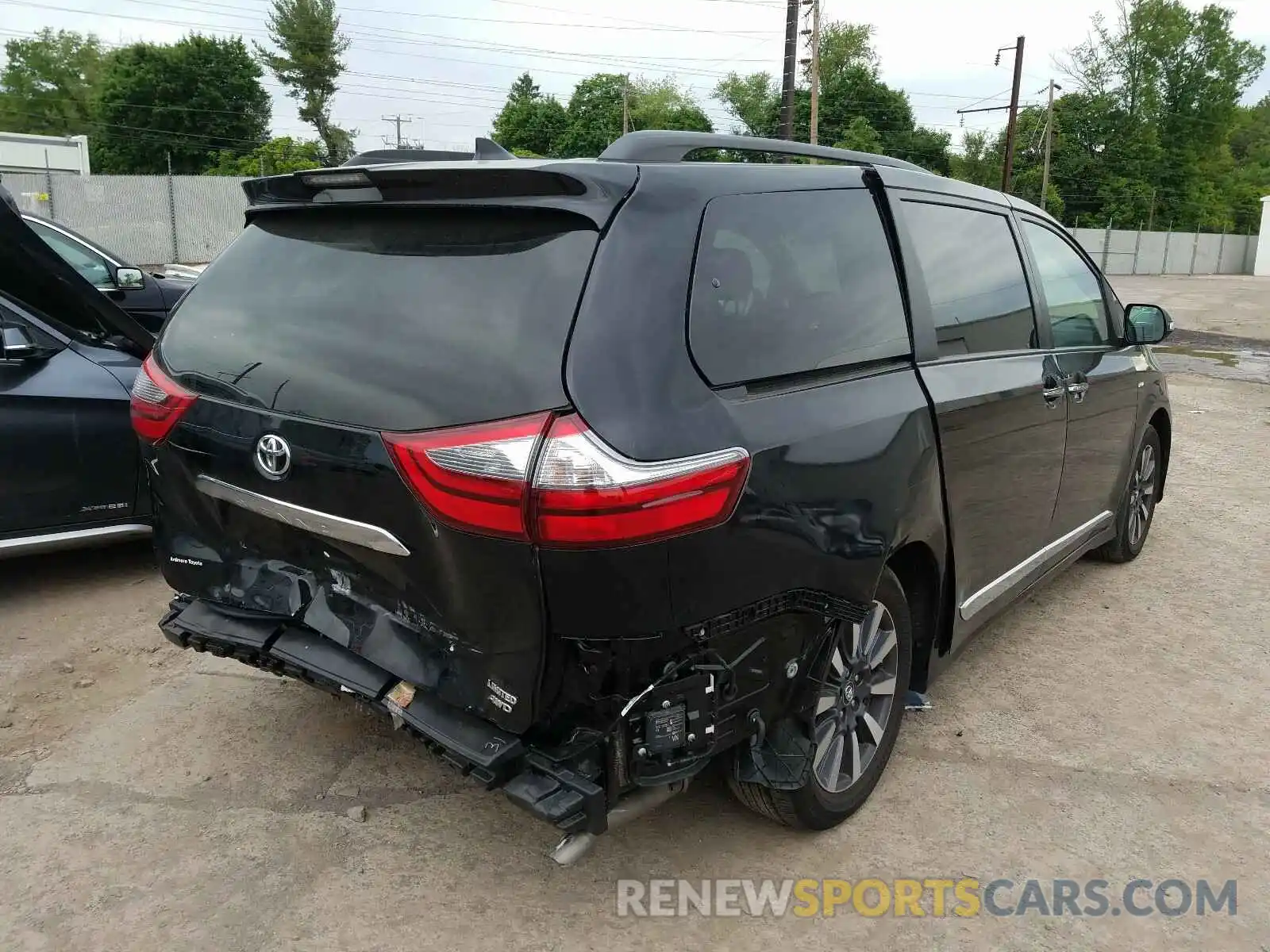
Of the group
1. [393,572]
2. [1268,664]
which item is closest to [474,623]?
[393,572]

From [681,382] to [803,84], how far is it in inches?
2627

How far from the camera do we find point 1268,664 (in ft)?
13.3

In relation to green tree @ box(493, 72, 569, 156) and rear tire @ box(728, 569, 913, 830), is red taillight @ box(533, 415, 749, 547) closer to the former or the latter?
rear tire @ box(728, 569, 913, 830)

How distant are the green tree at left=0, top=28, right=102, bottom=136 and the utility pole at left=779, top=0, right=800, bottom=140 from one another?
60.4 m

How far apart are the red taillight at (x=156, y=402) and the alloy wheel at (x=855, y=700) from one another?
1871 mm

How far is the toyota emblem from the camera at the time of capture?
2.39m

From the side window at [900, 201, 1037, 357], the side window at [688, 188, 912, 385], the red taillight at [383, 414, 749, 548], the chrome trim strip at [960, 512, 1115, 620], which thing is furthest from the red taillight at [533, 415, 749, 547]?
the chrome trim strip at [960, 512, 1115, 620]

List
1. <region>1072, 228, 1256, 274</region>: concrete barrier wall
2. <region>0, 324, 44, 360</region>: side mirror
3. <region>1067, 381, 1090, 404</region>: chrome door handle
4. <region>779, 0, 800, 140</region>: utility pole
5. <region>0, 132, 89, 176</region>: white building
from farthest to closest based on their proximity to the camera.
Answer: <region>1072, 228, 1256, 274</region>: concrete barrier wall, <region>0, 132, 89, 176</region>: white building, <region>779, 0, 800, 140</region>: utility pole, <region>0, 324, 44, 360</region>: side mirror, <region>1067, 381, 1090, 404</region>: chrome door handle

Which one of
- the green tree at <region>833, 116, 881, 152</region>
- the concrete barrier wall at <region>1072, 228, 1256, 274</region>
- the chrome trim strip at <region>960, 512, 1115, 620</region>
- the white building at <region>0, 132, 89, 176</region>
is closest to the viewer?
the chrome trim strip at <region>960, 512, 1115, 620</region>

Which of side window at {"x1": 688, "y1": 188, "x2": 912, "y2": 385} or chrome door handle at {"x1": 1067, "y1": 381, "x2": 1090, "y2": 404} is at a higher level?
side window at {"x1": 688, "y1": 188, "x2": 912, "y2": 385}

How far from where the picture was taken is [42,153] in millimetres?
34938

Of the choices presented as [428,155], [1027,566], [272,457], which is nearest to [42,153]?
[428,155]

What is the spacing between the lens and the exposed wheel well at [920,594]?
2.95 meters

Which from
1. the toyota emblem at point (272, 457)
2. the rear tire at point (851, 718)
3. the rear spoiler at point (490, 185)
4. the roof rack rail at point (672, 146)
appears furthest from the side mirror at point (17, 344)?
the rear tire at point (851, 718)
